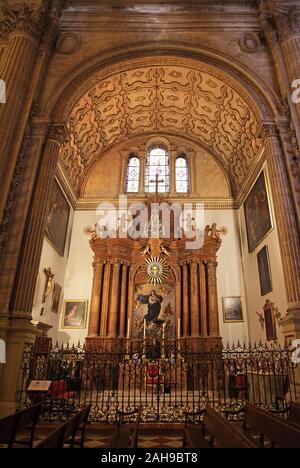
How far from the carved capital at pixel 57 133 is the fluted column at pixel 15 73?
888 millimetres

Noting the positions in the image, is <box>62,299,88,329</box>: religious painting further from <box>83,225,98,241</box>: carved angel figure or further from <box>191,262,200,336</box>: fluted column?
<box>191,262,200,336</box>: fluted column

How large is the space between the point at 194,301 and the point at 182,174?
22.2ft

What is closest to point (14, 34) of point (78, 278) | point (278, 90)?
point (278, 90)

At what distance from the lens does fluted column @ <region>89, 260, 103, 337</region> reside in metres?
13.4

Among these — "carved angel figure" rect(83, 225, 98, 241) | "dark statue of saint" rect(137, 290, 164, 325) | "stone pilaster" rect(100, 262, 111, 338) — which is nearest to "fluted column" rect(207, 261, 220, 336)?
"dark statue of saint" rect(137, 290, 164, 325)

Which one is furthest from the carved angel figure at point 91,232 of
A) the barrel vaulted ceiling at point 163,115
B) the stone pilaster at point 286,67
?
the stone pilaster at point 286,67

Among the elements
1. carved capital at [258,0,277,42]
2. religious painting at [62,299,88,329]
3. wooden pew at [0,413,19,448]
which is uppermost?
carved capital at [258,0,277,42]

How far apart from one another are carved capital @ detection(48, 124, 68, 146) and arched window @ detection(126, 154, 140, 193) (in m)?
6.76

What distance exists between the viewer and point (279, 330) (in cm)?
1038

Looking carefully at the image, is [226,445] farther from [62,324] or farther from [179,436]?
[62,324]

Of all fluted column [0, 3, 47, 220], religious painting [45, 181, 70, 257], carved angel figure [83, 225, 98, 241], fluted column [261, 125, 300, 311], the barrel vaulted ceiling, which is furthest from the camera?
carved angel figure [83, 225, 98, 241]

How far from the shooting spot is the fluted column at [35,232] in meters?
7.63

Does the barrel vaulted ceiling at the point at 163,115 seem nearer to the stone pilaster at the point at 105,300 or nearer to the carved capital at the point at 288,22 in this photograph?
the carved capital at the point at 288,22

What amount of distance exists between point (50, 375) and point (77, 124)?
9747mm
